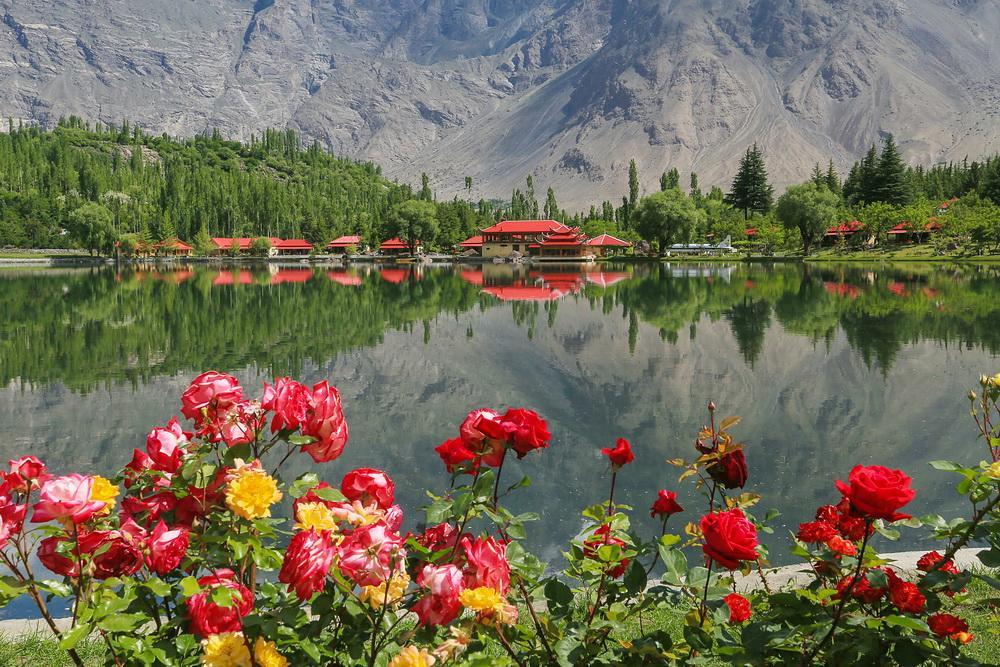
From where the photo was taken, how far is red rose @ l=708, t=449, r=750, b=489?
2604 millimetres

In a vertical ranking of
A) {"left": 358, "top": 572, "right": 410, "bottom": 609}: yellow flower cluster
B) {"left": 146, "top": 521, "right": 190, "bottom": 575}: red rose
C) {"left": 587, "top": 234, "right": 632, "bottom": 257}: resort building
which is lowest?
{"left": 358, "top": 572, "right": 410, "bottom": 609}: yellow flower cluster

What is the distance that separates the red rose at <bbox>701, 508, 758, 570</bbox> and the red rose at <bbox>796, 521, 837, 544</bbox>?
804mm

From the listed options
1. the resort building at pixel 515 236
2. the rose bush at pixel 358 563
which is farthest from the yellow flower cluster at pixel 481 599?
the resort building at pixel 515 236

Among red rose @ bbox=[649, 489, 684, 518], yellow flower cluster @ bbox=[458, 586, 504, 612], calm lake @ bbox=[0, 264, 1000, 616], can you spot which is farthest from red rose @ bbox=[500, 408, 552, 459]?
calm lake @ bbox=[0, 264, 1000, 616]

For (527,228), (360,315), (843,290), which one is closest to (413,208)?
(527,228)

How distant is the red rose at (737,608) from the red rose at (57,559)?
225cm

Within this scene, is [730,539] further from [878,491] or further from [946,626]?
[946,626]

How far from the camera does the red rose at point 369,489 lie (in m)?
2.33

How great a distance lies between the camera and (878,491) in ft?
6.53

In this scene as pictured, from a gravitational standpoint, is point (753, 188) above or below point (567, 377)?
above

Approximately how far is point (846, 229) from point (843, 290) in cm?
6145

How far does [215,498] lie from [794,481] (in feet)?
27.9

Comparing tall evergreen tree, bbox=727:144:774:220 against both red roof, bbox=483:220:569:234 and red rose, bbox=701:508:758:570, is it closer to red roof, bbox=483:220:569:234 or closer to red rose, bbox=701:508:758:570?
red roof, bbox=483:220:569:234

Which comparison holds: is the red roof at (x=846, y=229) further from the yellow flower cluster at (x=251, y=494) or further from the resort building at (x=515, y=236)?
the yellow flower cluster at (x=251, y=494)
